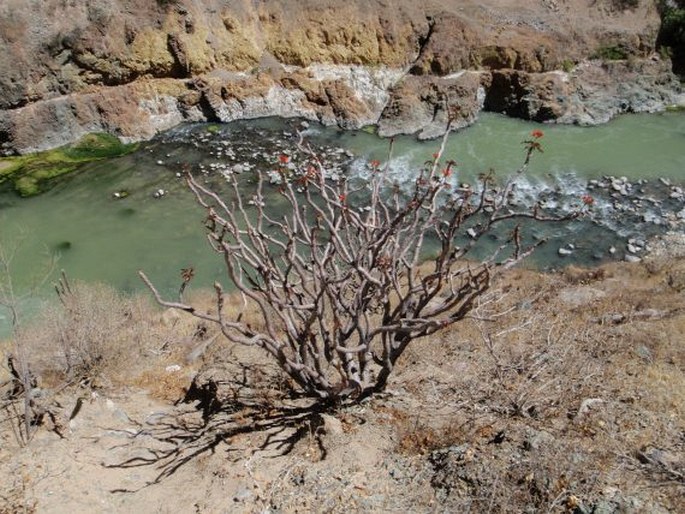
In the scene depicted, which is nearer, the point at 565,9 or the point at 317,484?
the point at 317,484

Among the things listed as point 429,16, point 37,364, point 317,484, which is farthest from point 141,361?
point 429,16

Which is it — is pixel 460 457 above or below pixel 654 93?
above

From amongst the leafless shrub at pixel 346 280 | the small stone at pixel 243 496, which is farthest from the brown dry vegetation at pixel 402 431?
the leafless shrub at pixel 346 280

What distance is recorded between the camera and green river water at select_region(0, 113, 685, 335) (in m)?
12.5

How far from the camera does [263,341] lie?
4875 mm

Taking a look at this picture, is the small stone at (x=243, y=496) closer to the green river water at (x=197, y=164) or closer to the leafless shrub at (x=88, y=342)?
the leafless shrub at (x=88, y=342)

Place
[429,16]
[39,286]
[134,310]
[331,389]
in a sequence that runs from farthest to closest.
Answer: [429,16]
[39,286]
[134,310]
[331,389]

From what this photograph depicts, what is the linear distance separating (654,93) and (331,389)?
777 inches

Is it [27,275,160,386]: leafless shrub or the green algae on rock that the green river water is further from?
[27,275,160,386]: leafless shrub

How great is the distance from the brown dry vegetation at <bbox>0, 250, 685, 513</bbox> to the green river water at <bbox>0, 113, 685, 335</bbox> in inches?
201

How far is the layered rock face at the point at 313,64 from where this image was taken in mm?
16891

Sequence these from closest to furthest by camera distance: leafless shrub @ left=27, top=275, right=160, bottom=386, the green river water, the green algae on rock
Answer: leafless shrub @ left=27, top=275, right=160, bottom=386
the green river water
the green algae on rock

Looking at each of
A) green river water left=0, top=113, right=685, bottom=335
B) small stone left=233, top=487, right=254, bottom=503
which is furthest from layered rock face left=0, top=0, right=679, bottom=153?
small stone left=233, top=487, right=254, bottom=503

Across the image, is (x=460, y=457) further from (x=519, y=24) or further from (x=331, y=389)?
(x=519, y=24)
